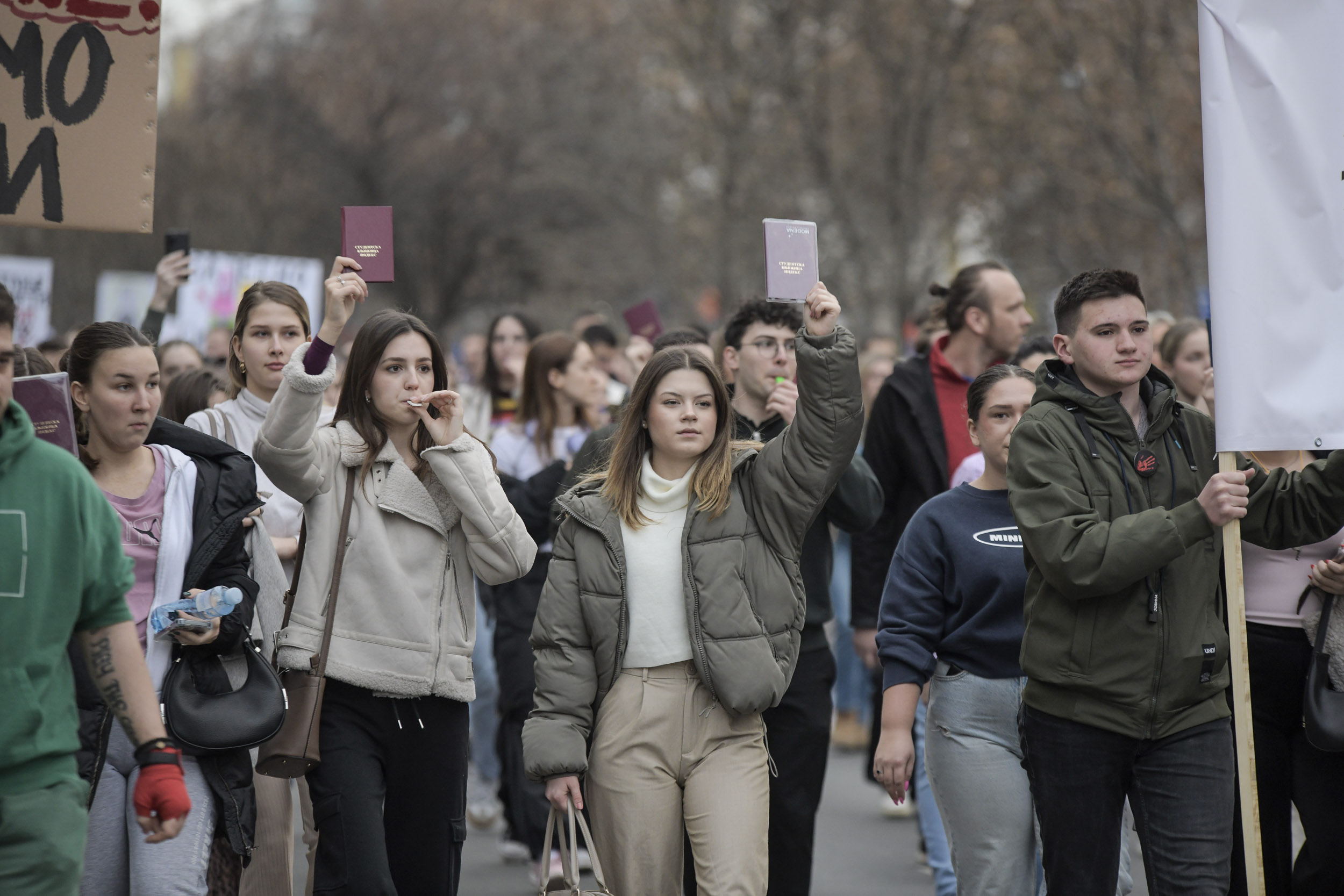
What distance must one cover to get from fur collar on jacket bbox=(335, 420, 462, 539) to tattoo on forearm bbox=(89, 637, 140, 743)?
4.49 ft

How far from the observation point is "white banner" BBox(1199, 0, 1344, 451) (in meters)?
4.57

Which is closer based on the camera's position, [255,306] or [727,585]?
Answer: [727,585]

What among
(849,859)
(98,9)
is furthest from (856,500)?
(98,9)

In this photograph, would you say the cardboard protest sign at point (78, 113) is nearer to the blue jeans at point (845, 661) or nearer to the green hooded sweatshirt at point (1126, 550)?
the green hooded sweatshirt at point (1126, 550)

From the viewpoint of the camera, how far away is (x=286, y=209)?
41844mm

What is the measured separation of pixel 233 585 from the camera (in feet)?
16.0

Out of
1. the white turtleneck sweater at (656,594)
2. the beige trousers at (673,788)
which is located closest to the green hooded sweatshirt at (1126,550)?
the beige trousers at (673,788)

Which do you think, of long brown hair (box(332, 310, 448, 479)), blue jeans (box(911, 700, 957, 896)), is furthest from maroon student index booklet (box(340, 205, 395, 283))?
blue jeans (box(911, 700, 957, 896))

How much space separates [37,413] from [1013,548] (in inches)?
120

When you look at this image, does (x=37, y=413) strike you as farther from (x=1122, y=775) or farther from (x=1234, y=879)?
(x=1234, y=879)

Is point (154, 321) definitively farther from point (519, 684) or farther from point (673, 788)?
point (673, 788)

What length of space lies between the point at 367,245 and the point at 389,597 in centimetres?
112

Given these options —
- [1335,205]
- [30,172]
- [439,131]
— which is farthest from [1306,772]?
[439,131]

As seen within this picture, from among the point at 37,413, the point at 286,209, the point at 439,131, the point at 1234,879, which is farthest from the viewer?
the point at 439,131
